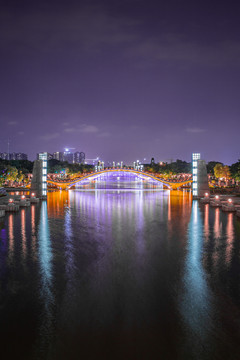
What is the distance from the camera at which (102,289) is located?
9484 millimetres

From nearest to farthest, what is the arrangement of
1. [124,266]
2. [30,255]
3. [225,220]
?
[124,266]
[30,255]
[225,220]

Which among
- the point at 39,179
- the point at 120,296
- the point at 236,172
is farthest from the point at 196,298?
the point at 236,172

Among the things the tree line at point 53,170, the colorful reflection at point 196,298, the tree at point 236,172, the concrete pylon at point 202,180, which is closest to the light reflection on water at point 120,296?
the colorful reflection at point 196,298

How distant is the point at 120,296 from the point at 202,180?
119 feet

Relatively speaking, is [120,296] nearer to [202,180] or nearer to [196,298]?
[196,298]

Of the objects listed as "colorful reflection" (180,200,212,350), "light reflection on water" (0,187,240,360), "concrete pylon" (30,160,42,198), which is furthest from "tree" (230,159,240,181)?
"colorful reflection" (180,200,212,350)

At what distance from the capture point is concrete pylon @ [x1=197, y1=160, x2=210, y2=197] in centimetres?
4281

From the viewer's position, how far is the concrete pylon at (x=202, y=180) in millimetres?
42812

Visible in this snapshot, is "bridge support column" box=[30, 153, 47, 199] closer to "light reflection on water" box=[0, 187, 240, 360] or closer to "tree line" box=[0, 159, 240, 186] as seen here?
"tree line" box=[0, 159, 240, 186]

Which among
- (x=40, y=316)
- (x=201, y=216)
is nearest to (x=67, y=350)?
(x=40, y=316)

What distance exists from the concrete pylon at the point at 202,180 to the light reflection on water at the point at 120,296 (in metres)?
25.9

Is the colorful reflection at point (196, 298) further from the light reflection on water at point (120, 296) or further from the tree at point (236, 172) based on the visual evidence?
the tree at point (236, 172)

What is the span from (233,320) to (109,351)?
11.4ft

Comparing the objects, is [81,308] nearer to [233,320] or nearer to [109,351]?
[109,351]
